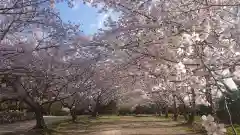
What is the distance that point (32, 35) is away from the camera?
8.88m

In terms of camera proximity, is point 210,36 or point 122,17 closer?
point 210,36

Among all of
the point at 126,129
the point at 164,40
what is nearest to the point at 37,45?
the point at 164,40

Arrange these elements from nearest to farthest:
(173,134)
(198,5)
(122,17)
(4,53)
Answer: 1. (198,5)
2. (122,17)
3. (4,53)
4. (173,134)

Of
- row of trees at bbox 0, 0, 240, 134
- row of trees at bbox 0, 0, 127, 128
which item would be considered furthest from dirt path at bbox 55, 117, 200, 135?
row of trees at bbox 0, 0, 240, 134

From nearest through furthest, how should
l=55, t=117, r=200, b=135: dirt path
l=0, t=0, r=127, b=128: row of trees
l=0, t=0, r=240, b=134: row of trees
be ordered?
l=0, t=0, r=240, b=134: row of trees, l=0, t=0, r=127, b=128: row of trees, l=55, t=117, r=200, b=135: dirt path

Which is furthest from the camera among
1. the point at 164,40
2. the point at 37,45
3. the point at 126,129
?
the point at 126,129

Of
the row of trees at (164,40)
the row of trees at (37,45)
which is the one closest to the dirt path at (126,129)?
the row of trees at (37,45)

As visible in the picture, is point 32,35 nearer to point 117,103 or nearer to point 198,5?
point 198,5

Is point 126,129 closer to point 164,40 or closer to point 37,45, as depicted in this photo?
point 37,45

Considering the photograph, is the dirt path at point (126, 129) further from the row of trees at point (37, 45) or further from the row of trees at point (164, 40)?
the row of trees at point (164, 40)

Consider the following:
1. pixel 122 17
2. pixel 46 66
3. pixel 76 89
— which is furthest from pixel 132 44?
pixel 76 89

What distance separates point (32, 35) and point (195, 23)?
16.5 ft

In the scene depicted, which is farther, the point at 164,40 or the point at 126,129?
the point at 126,129

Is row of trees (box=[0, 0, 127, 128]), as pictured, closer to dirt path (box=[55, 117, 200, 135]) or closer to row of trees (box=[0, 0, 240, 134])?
row of trees (box=[0, 0, 240, 134])
